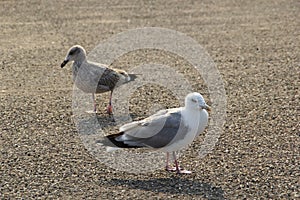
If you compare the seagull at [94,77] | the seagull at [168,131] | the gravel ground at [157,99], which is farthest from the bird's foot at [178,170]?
the seagull at [94,77]

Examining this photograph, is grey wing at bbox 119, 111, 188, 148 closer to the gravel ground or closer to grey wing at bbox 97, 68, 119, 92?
the gravel ground

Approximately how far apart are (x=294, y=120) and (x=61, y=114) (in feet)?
10.5

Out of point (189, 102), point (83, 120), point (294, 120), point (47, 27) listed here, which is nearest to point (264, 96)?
point (294, 120)

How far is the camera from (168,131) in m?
6.72

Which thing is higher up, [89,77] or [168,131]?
[89,77]

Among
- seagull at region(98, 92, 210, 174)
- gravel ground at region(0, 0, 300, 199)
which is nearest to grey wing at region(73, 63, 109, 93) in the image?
gravel ground at region(0, 0, 300, 199)

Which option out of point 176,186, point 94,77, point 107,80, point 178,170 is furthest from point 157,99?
point 176,186

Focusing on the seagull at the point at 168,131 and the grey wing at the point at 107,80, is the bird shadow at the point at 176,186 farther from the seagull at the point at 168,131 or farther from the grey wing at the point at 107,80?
the grey wing at the point at 107,80

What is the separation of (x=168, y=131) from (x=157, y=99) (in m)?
3.13

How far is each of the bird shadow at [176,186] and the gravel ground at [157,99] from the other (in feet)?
0.03

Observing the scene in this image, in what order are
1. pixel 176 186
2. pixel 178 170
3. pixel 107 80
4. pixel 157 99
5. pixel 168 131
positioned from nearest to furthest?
pixel 176 186 → pixel 168 131 → pixel 178 170 → pixel 107 80 → pixel 157 99

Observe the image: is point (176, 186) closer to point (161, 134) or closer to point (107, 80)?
point (161, 134)

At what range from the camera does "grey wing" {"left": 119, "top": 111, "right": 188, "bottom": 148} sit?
668cm

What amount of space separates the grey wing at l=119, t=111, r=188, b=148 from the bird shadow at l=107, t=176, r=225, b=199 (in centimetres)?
38
